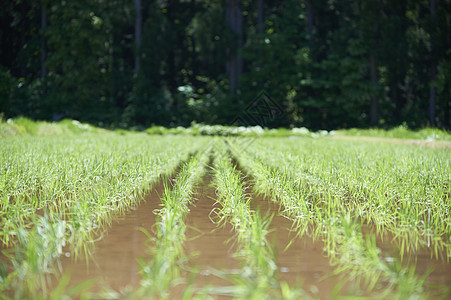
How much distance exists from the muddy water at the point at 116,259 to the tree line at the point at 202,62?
18599 mm

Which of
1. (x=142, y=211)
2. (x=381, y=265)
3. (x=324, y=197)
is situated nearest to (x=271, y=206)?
(x=324, y=197)

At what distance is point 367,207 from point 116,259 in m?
2.55

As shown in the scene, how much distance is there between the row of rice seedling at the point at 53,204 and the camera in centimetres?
219

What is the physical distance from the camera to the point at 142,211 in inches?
151

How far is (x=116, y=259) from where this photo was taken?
247 centimetres

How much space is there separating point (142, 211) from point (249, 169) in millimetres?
3243

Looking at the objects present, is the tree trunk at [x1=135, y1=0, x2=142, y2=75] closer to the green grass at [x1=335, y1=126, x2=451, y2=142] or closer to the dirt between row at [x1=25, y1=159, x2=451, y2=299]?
the green grass at [x1=335, y1=126, x2=451, y2=142]

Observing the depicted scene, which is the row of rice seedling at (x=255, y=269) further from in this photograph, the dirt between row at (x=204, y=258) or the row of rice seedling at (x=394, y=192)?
the row of rice seedling at (x=394, y=192)

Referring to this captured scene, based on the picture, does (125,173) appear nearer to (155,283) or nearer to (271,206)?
(271,206)

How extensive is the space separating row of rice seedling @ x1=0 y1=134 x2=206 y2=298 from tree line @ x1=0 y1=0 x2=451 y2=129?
1580cm

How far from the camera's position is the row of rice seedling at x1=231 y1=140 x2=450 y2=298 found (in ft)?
7.54

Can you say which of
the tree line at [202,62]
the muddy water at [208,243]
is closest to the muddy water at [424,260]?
the muddy water at [208,243]

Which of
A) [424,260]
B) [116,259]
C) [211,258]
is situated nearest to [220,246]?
[211,258]

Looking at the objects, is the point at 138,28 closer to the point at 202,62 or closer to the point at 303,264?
the point at 202,62
